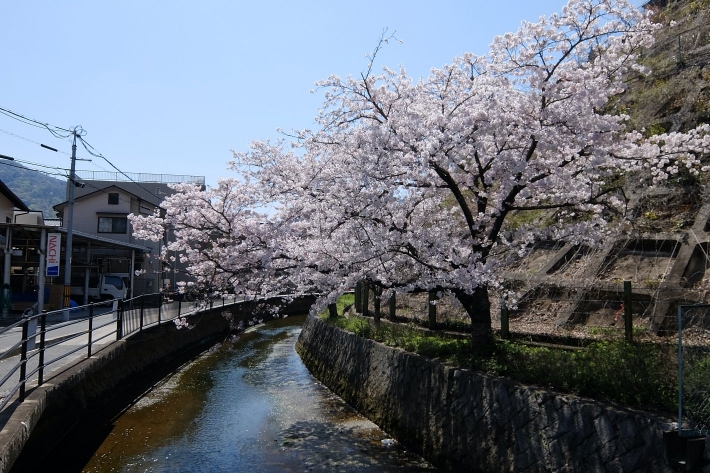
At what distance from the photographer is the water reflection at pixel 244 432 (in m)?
9.48

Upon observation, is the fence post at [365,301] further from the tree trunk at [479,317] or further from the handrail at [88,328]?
the tree trunk at [479,317]

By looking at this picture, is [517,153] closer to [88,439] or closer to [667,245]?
[667,245]

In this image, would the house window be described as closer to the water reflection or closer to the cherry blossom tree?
the water reflection

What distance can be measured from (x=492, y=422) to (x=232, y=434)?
19.0ft

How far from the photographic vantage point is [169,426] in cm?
1182

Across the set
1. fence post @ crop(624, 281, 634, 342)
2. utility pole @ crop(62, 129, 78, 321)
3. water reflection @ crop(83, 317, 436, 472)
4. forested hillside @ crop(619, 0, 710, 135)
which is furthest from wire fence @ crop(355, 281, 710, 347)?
utility pole @ crop(62, 129, 78, 321)

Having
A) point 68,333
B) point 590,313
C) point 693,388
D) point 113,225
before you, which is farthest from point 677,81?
point 113,225

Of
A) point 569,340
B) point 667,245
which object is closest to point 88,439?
point 569,340

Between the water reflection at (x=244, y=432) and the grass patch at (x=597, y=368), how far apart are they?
216cm

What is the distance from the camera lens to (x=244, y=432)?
11.5 metres

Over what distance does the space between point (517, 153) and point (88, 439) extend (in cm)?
974

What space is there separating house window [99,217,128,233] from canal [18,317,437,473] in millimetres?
29008

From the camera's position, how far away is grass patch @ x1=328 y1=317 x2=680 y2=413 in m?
→ 6.49

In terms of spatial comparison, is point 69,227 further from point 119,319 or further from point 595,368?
point 595,368
